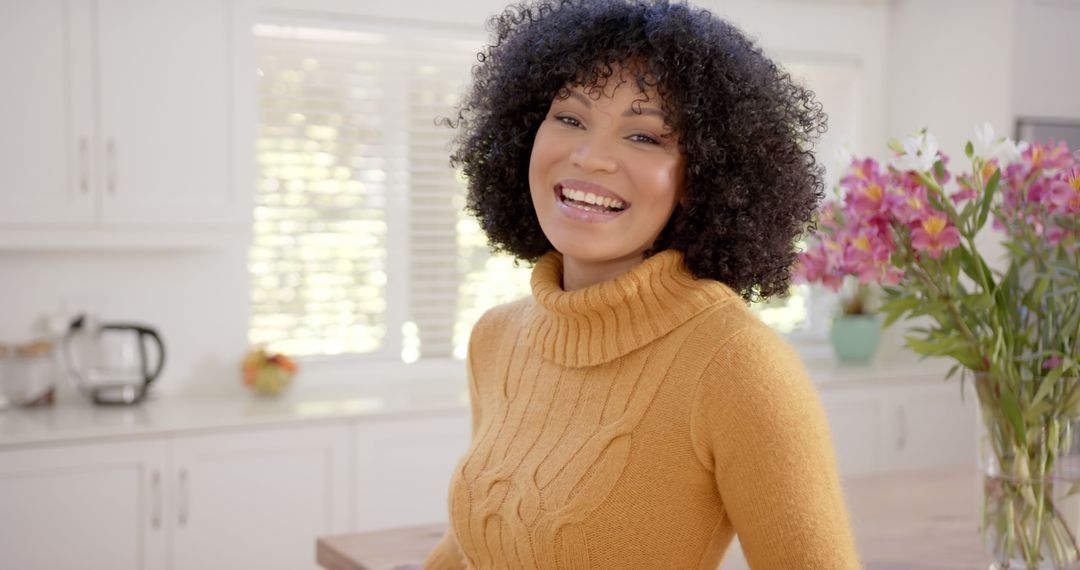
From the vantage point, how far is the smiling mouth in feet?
4.15

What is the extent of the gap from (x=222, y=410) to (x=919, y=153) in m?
2.35

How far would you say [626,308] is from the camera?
4.23ft

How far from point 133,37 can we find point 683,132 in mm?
2309

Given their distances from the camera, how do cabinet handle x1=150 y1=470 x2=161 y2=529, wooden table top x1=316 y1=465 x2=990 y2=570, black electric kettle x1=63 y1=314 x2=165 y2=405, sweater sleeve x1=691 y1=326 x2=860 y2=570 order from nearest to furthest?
sweater sleeve x1=691 y1=326 x2=860 y2=570 → wooden table top x1=316 y1=465 x2=990 y2=570 → cabinet handle x1=150 y1=470 x2=161 y2=529 → black electric kettle x1=63 y1=314 x2=165 y2=405

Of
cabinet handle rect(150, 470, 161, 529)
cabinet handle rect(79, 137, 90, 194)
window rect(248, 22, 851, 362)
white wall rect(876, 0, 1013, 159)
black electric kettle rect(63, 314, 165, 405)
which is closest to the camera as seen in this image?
cabinet handle rect(150, 470, 161, 529)

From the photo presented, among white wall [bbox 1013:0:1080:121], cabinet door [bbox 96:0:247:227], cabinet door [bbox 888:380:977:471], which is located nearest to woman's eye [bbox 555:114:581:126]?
cabinet door [bbox 96:0:247:227]

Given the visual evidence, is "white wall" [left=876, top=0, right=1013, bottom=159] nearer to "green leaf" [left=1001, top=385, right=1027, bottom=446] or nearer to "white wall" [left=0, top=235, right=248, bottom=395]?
"white wall" [left=0, top=235, right=248, bottom=395]

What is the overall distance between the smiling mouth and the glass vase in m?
0.53

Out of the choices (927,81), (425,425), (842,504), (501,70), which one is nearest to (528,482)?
(842,504)

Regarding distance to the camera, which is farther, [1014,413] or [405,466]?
[405,466]

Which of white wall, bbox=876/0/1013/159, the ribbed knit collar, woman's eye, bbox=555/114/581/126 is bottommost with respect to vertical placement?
the ribbed knit collar

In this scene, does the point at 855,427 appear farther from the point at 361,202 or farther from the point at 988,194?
the point at 988,194

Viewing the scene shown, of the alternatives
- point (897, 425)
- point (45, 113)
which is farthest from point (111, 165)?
point (897, 425)

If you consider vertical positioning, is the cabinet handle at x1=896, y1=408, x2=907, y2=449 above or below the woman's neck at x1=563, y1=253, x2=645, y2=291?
below
